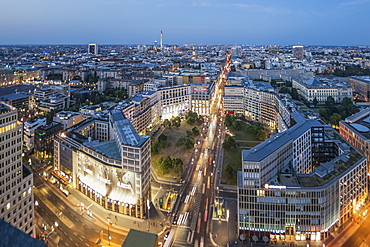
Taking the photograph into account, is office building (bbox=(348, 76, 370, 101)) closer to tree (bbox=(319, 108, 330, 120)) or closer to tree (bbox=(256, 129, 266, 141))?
tree (bbox=(319, 108, 330, 120))

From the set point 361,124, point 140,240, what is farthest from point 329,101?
point 140,240

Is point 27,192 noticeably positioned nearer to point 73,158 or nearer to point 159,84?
point 73,158

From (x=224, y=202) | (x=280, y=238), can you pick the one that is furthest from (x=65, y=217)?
(x=280, y=238)

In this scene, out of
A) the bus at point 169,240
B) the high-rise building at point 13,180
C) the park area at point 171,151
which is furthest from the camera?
the park area at point 171,151

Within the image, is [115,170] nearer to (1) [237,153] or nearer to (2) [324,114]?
(1) [237,153]

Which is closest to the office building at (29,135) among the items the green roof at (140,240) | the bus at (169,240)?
the bus at (169,240)

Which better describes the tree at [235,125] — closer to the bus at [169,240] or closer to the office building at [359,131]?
the office building at [359,131]
